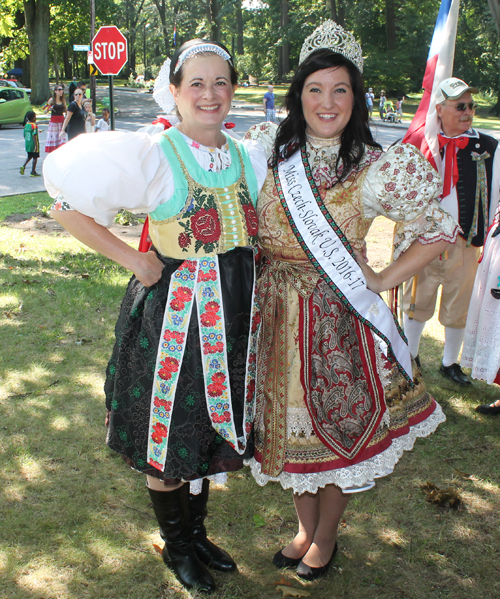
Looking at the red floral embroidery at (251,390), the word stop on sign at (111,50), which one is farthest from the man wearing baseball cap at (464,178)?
the word stop on sign at (111,50)

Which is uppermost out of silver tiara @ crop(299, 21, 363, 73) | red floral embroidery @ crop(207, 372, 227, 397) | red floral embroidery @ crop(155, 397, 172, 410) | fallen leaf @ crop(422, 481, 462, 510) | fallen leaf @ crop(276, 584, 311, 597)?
silver tiara @ crop(299, 21, 363, 73)

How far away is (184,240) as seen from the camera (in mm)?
1914

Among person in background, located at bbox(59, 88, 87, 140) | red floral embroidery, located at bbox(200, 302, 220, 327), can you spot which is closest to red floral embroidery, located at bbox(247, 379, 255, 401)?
red floral embroidery, located at bbox(200, 302, 220, 327)

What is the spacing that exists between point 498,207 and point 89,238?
7.95ft

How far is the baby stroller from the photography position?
22647 mm

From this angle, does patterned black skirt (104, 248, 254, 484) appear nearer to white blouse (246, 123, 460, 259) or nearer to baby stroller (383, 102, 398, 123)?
white blouse (246, 123, 460, 259)

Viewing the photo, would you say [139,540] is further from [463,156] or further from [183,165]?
[463,156]

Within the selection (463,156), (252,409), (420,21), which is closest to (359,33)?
(420,21)

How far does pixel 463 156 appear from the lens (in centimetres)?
361

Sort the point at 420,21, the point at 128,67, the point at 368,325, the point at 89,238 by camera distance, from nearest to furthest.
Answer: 1. the point at 89,238
2. the point at 368,325
3. the point at 420,21
4. the point at 128,67

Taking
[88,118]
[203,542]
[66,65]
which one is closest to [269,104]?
[88,118]

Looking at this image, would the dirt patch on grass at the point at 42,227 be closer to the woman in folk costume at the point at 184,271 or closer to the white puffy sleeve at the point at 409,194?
the woman in folk costume at the point at 184,271

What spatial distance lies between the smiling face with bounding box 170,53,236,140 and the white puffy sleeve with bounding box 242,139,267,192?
0.22m

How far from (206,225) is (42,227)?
18.6 feet
